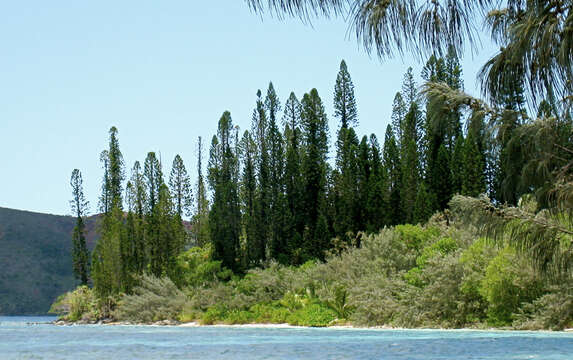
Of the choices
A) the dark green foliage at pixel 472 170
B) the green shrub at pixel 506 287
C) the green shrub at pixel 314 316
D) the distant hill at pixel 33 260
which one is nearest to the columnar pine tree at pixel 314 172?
the dark green foliage at pixel 472 170

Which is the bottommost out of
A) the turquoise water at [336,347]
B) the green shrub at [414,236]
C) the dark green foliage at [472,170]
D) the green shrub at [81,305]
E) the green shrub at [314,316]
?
the turquoise water at [336,347]

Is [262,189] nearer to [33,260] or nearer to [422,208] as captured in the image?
[422,208]

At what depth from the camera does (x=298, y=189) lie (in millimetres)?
37812

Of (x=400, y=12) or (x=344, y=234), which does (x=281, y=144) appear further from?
(x=400, y=12)

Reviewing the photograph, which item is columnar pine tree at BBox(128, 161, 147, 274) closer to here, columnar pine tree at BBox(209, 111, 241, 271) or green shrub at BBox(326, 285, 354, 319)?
columnar pine tree at BBox(209, 111, 241, 271)

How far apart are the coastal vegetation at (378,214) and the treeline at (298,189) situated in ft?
0.27

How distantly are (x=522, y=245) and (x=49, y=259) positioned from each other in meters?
92.6

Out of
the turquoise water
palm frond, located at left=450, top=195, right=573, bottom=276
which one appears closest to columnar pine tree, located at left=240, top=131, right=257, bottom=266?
the turquoise water

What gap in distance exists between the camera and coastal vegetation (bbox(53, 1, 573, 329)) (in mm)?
5625

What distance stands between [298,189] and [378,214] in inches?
208

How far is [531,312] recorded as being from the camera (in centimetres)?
1708

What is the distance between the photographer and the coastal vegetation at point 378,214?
18.5 feet

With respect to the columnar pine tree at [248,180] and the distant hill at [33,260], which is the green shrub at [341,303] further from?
the distant hill at [33,260]

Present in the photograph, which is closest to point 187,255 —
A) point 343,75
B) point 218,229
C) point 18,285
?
point 218,229
